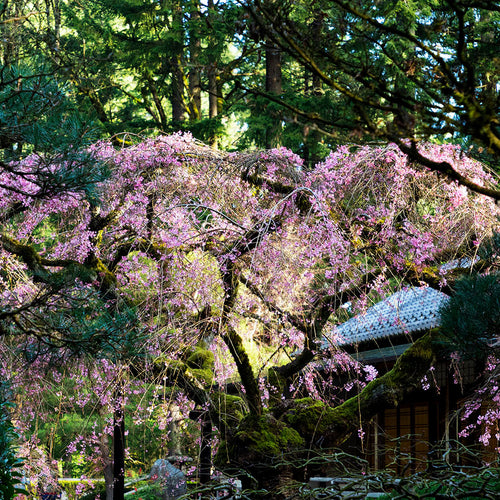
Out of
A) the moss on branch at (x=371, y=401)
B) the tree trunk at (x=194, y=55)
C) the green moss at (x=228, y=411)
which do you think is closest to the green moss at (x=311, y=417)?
the moss on branch at (x=371, y=401)

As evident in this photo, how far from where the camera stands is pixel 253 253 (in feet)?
23.4

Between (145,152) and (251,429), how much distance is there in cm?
377

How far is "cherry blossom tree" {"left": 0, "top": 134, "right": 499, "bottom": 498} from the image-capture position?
24.8 ft

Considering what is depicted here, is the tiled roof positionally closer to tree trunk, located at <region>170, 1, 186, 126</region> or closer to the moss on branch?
the moss on branch

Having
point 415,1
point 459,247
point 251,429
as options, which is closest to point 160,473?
point 251,429

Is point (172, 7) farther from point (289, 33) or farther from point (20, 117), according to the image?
point (289, 33)

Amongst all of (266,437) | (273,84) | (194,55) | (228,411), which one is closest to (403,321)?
(228,411)

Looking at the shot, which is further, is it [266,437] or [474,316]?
[266,437]

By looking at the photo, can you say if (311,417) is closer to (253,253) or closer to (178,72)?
(253,253)

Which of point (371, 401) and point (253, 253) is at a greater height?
point (253, 253)

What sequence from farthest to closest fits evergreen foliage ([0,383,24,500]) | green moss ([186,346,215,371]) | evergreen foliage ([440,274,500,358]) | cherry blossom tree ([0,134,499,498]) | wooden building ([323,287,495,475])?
1. wooden building ([323,287,495,475])
2. green moss ([186,346,215,371])
3. cherry blossom tree ([0,134,499,498])
4. evergreen foliage ([440,274,500,358])
5. evergreen foliage ([0,383,24,500])

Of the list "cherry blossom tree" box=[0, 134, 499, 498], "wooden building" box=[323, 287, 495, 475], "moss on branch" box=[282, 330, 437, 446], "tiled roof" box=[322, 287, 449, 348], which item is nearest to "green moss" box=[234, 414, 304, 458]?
"cherry blossom tree" box=[0, 134, 499, 498]

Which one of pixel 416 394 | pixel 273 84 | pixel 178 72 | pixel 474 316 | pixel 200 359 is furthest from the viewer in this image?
pixel 178 72

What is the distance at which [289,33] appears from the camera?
2.67 meters
